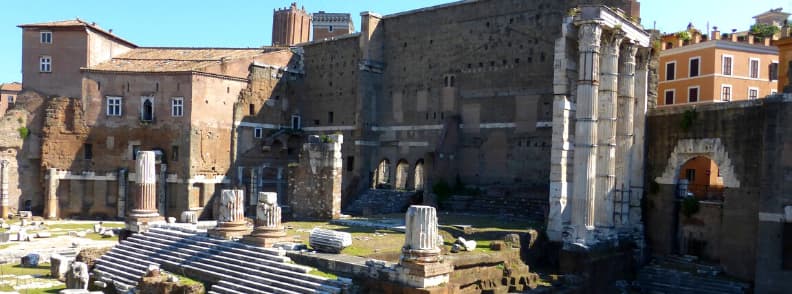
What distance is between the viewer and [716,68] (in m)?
26.9

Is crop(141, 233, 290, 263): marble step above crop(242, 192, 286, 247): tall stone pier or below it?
below

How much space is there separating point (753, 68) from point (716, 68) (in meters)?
2.31

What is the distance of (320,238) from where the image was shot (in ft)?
60.9

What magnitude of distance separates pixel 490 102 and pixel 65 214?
2330 cm

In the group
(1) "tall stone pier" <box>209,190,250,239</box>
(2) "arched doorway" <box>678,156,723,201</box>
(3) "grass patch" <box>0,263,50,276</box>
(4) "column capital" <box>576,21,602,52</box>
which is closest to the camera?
(3) "grass patch" <box>0,263,50,276</box>

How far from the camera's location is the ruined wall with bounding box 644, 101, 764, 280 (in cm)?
1988

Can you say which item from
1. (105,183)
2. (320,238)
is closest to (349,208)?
(105,183)

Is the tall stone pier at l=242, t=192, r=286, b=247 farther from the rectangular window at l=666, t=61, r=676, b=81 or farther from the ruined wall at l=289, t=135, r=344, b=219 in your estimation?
the rectangular window at l=666, t=61, r=676, b=81

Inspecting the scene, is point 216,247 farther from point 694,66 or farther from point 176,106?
point 694,66

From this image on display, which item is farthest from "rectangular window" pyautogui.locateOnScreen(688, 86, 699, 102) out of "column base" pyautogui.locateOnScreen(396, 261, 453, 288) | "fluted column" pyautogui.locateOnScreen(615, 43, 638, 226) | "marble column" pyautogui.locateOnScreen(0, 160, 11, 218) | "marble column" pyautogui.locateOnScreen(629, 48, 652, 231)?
"marble column" pyautogui.locateOnScreen(0, 160, 11, 218)

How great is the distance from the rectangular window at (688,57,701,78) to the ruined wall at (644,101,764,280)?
589 cm

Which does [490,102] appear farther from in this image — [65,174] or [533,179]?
[65,174]

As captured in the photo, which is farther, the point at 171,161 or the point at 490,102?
the point at 171,161

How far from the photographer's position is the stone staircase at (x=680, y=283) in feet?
64.1
